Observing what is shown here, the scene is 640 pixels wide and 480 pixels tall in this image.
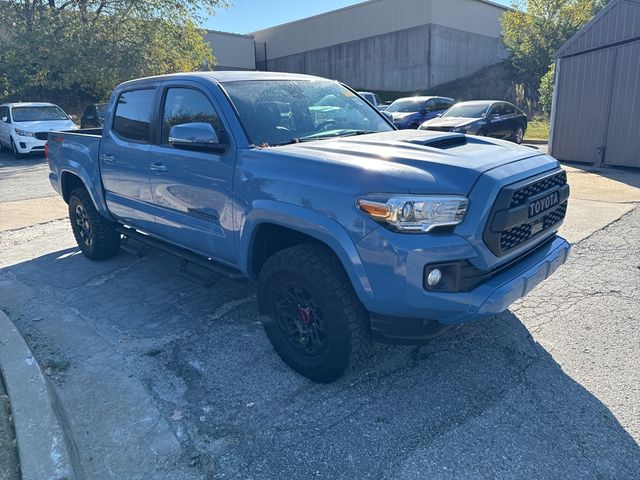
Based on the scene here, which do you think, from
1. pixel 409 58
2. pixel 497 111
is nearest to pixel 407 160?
pixel 497 111

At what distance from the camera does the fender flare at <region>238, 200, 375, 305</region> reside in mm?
2766

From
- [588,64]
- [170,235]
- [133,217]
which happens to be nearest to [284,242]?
[170,235]

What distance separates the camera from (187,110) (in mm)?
4051

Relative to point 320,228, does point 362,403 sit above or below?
below

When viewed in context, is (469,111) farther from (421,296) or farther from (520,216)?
(421,296)

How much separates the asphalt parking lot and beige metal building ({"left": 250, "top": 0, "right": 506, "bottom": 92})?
3039cm

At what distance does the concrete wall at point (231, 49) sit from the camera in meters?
39.5

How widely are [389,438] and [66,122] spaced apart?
16479 mm

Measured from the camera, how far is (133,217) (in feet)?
16.1

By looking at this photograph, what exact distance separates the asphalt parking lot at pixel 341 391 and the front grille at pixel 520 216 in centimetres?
92

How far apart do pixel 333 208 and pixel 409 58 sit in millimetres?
32959

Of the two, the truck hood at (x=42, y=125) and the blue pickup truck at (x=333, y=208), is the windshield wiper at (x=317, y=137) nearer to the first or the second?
the blue pickup truck at (x=333, y=208)

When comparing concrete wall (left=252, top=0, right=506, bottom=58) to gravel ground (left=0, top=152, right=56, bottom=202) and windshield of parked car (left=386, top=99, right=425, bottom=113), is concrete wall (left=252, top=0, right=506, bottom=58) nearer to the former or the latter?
windshield of parked car (left=386, top=99, right=425, bottom=113)

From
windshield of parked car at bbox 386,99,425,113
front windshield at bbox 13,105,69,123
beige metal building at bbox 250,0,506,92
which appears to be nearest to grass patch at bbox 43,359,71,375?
front windshield at bbox 13,105,69,123
